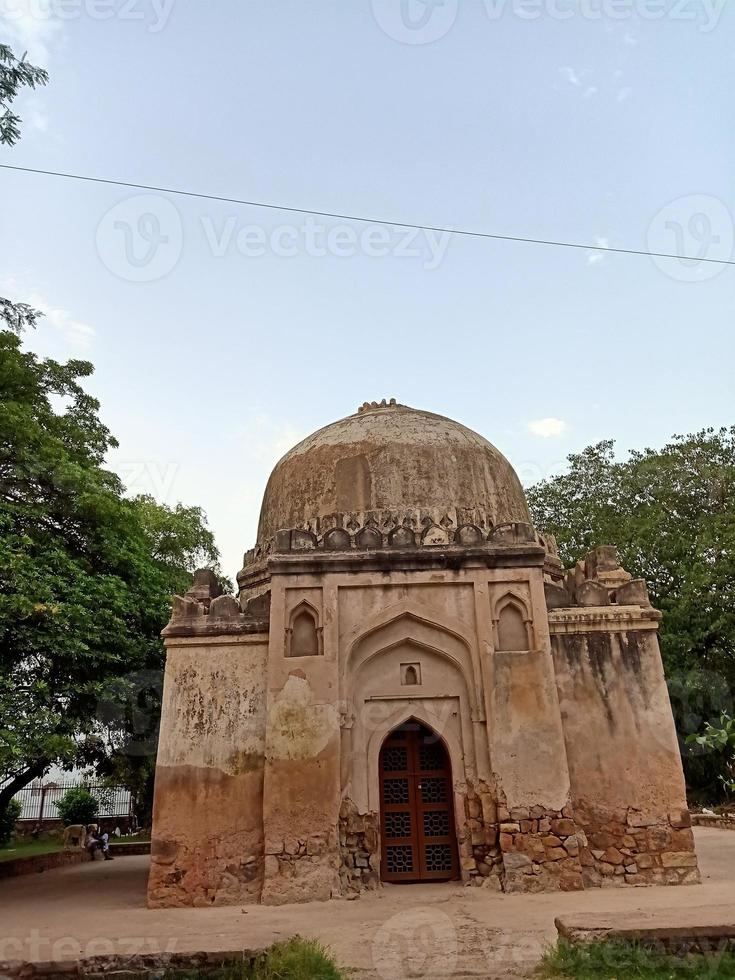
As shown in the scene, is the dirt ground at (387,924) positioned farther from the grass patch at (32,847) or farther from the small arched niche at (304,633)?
the grass patch at (32,847)

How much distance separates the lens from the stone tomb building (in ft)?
28.1

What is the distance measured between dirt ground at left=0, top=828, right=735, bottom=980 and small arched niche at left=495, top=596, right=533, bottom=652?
9.30 feet

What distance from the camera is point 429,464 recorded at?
11.5 m

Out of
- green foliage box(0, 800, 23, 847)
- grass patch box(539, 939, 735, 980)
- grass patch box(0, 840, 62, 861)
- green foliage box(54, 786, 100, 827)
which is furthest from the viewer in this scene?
green foliage box(54, 786, 100, 827)

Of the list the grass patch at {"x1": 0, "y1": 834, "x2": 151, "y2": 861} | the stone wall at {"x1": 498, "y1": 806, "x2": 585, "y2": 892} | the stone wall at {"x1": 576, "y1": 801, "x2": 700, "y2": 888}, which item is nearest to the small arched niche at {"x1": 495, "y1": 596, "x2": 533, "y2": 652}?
the stone wall at {"x1": 498, "y1": 806, "x2": 585, "y2": 892}

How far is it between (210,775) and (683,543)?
14.9m

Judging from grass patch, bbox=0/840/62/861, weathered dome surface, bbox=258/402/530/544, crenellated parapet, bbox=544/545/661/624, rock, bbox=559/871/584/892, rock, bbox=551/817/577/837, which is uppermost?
weathered dome surface, bbox=258/402/530/544

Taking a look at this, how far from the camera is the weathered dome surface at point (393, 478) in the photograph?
11.1m

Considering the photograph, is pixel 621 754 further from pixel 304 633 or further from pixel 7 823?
pixel 7 823

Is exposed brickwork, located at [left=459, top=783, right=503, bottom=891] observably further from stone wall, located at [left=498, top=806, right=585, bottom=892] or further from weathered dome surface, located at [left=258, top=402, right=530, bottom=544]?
weathered dome surface, located at [left=258, top=402, right=530, bottom=544]

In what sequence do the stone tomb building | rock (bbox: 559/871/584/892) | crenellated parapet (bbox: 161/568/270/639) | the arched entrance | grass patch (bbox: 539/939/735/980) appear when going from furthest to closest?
crenellated parapet (bbox: 161/568/270/639)
the arched entrance
the stone tomb building
rock (bbox: 559/871/584/892)
grass patch (bbox: 539/939/735/980)

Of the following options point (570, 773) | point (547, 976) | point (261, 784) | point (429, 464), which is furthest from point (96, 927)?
point (429, 464)

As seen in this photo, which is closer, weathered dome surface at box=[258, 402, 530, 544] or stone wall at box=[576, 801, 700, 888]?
stone wall at box=[576, 801, 700, 888]

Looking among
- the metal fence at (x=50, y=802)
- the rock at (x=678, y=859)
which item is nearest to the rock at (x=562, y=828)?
the rock at (x=678, y=859)
